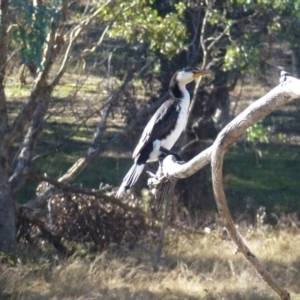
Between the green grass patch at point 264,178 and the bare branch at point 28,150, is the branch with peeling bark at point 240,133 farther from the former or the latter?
the green grass patch at point 264,178

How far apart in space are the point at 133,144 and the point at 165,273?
12.8 ft

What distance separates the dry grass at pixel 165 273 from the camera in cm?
938

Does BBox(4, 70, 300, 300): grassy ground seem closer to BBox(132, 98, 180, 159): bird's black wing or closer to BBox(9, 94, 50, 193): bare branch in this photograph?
BBox(9, 94, 50, 193): bare branch

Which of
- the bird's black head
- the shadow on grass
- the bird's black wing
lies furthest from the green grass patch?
the bird's black wing

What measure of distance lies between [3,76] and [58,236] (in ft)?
8.65

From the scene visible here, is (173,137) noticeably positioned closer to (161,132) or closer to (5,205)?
(161,132)

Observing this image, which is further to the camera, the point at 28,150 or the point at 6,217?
the point at 28,150

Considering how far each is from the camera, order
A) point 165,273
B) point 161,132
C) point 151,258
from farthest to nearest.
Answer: point 151,258, point 165,273, point 161,132

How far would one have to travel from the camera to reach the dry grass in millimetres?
9383

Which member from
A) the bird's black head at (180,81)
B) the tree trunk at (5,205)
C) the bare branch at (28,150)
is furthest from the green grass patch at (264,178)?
the bird's black head at (180,81)

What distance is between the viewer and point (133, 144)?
13766 millimetres

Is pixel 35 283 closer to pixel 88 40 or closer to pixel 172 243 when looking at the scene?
pixel 172 243

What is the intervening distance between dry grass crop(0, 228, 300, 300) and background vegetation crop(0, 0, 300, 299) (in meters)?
0.02

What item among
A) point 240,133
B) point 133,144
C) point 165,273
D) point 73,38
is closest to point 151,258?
point 165,273
